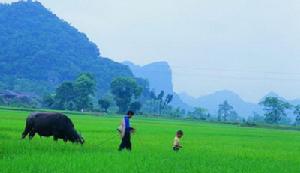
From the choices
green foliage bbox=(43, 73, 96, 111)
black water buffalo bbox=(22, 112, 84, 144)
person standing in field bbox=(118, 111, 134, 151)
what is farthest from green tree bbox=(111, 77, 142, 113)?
person standing in field bbox=(118, 111, 134, 151)

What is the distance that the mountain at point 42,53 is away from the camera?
106 meters

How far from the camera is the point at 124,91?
74.8 m

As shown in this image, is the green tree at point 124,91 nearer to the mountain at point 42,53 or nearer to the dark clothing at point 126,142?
the mountain at point 42,53

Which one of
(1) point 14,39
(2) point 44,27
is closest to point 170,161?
(1) point 14,39

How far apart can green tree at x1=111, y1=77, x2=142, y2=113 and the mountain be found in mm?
24485

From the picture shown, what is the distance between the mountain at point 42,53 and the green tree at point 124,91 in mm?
24485

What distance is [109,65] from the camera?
13112cm

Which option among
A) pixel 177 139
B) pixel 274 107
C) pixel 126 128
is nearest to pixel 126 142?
pixel 126 128

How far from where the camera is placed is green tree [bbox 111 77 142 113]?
74.2 meters

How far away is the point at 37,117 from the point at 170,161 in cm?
596

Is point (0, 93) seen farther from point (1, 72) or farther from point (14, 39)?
point (14, 39)

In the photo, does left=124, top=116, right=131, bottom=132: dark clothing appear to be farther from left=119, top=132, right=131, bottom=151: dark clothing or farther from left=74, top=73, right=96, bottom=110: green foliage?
left=74, top=73, right=96, bottom=110: green foliage

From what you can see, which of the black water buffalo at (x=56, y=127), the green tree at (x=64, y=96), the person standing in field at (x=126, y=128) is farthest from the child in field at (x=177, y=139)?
the green tree at (x=64, y=96)

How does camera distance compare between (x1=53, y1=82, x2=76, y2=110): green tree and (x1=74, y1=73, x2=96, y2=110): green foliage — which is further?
(x1=53, y1=82, x2=76, y2=110): green tree
